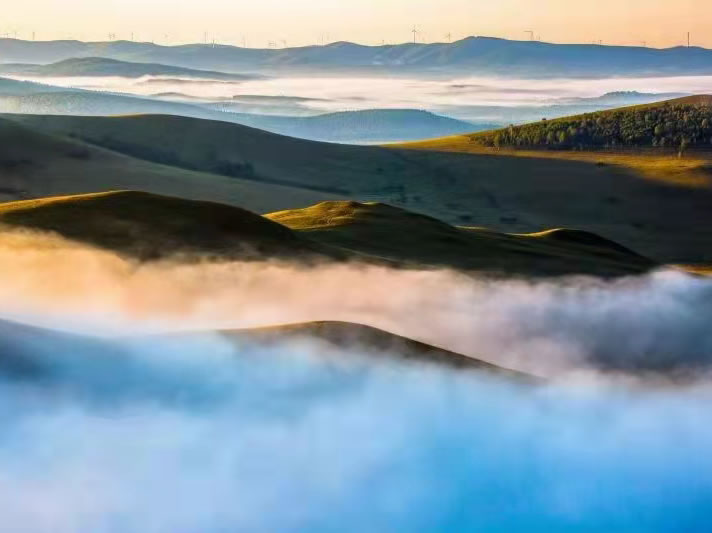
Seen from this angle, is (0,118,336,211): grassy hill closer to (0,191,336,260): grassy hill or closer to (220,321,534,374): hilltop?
(0,191,336,260): grassy hill

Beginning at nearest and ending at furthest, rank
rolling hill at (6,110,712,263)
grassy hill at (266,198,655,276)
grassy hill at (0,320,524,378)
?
grassy hill at (0,320,524,378)
grassy hill at (266,198,655,276)
rolling hill at (6,110,712,263)

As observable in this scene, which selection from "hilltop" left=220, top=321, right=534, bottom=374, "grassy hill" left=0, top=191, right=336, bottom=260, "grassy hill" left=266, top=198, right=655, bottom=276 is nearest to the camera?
"hilltop" left=220, top=321, right=534, bottom=374

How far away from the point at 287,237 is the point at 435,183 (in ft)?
406

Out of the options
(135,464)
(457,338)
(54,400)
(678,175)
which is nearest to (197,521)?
(135,464)

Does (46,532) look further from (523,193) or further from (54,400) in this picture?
(523,193)

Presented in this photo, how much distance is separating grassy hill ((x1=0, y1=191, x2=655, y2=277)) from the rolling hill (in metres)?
56.5

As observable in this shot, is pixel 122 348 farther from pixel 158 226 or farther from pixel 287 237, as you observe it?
pixel 287 237

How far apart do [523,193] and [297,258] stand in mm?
122780

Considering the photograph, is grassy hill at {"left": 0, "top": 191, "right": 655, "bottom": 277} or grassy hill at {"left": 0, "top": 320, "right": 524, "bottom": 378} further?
grassy hill at {"left": 0, "top": 191, "right": 655, "bottom": 277}

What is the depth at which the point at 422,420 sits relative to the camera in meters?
29.9

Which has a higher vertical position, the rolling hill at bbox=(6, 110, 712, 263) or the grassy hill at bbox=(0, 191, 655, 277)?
the grassy hill at bbox=(0, 191, 655, 277)

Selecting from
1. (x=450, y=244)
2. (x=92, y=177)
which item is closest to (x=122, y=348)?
(x=450, y=244)

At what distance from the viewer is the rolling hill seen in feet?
478

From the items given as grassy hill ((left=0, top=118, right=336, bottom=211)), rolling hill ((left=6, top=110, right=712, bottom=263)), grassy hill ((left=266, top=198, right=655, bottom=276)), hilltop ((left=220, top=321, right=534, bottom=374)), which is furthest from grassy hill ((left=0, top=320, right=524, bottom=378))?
rolling hill ((left=6, top=110, right=712, bottom=263))
